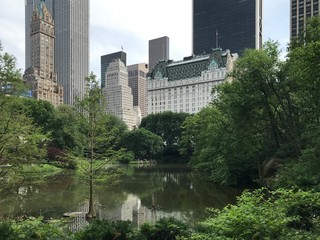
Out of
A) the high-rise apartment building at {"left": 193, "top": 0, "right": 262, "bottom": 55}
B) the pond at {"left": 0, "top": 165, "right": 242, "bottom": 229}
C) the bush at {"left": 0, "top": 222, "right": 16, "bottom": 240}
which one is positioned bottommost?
the pond at {"left": 0, "top": 165, "right": 242, "bottom": 229}

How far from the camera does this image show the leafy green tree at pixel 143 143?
3364 inches

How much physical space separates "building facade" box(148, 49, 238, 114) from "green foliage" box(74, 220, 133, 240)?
12635 cm

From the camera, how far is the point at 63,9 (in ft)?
647

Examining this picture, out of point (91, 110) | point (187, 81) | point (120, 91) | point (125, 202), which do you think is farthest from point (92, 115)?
point (120, 91)

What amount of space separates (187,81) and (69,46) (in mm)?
78625

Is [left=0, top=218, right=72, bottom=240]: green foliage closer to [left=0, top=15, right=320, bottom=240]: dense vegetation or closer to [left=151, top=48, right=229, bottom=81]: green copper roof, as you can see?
[left=0, top=15, right=320, bottom=240]: dense vegetation

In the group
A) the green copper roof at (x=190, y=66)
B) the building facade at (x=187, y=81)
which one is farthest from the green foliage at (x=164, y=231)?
the green copper roof at (x=190, y=66)

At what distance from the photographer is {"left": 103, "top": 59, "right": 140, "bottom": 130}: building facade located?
548ft

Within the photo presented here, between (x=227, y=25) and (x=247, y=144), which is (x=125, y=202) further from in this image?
(x=227, y=25)

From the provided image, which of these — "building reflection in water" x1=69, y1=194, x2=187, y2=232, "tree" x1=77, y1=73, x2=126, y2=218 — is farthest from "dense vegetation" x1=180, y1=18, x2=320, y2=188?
"tree" x1=77, y1=73, x2=126, y2=218

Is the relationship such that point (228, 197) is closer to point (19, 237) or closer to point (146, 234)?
point (146, 234)

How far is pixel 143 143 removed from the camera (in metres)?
84.6

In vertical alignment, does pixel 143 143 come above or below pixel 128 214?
above

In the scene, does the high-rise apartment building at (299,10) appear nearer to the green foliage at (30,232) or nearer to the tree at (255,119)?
the tree at (255,119)
